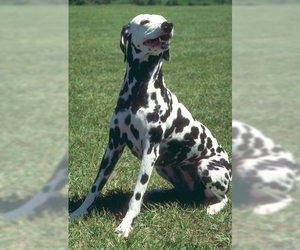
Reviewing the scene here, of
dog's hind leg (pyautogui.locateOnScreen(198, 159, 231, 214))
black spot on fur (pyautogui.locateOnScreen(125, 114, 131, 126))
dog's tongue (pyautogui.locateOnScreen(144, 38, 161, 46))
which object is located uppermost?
dog's tongue (pyautogui.locateOnScreen(144, 38, 161, 46))

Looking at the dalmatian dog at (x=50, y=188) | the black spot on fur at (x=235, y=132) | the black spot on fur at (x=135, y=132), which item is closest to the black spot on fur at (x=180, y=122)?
the black spot on fur at (x=135, y=132)

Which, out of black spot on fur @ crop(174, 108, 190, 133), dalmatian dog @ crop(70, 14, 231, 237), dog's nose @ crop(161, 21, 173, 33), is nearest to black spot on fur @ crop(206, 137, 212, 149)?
dalmatian dog @ crop(70, 14, 231, 237)

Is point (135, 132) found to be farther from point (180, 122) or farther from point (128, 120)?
point (180, 122)

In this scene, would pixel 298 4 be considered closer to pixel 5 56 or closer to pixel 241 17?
pixel 241 17

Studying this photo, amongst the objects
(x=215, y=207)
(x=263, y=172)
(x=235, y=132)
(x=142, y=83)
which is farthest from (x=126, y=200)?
(x=235, y=132)

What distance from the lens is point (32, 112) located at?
7.23 ft

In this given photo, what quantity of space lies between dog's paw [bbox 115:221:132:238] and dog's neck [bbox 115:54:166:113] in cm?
78

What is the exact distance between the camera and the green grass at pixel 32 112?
2.08 meters

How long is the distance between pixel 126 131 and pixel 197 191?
2.82 feet

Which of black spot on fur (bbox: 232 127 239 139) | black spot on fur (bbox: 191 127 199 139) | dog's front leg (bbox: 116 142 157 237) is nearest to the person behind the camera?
black spot on fur (bbox: 232 127 239 139)

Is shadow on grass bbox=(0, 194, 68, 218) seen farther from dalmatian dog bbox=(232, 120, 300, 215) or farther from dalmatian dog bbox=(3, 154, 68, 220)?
dalmatian dog bbox=(232, 120, 300, 215)

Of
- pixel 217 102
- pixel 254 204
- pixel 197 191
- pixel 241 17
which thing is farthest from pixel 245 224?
pixel 217 102

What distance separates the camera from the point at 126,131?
171 inches

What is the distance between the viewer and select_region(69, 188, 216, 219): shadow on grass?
15.3ft
